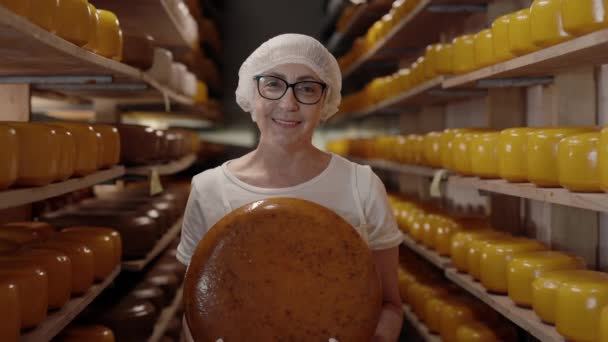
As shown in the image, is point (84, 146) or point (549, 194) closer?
point (549, 194)

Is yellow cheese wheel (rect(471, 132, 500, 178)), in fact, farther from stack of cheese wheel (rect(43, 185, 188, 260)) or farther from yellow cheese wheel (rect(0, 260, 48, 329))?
yellow cheese wheel (rect(0, 260, 48, 329))

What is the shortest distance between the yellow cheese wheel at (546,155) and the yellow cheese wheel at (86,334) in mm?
1570

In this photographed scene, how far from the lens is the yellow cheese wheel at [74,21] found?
205 centimetres

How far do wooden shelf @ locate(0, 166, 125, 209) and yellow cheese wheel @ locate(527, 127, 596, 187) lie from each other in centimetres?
143

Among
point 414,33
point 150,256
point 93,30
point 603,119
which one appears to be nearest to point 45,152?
point 93,30

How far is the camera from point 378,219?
1.88m

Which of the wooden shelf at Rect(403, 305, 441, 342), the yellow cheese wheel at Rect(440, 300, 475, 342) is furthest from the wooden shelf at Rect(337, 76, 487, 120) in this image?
the wooden shelf at Rect(403, 305, 441, 342)

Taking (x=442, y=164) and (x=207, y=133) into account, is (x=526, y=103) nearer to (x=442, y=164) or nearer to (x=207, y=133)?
(x=442, y=164)

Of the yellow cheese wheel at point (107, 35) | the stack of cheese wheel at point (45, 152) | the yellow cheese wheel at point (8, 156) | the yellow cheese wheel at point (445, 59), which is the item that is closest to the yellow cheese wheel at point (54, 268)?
the stack of cheese wheel at point (45, 152)

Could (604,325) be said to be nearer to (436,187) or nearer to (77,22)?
(436,187)

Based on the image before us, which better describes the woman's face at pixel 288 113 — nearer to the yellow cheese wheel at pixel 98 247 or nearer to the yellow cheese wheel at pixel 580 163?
the yellow cheese wheel at pixel 580 163

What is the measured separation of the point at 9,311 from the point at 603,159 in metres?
1.46

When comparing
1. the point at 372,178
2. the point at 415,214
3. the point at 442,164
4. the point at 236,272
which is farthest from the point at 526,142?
the point at 415,214

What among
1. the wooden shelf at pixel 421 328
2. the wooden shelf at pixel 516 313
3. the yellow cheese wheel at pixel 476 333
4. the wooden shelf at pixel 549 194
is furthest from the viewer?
the wooden shelf at pixel 421 328
